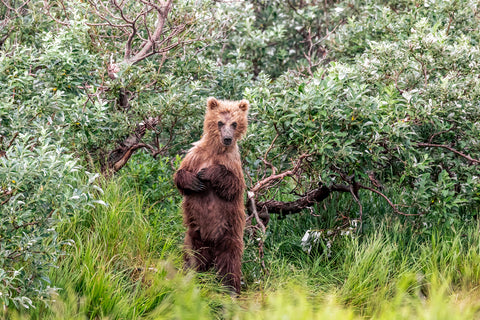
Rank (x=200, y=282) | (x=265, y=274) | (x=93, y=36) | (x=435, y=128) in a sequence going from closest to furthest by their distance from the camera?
Result: (x=200, y=282) < (x=265, y=274) < (x=435, y=128) < (x=93, y=36)

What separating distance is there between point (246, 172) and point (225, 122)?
1072 millimetres

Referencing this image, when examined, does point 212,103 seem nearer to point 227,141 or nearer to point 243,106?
point 243,106

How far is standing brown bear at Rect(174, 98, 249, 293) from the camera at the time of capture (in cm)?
504

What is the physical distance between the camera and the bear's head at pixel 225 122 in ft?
16.8

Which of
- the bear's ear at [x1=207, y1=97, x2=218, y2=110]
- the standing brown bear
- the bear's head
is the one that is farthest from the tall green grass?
the bear's ear at [x1=207, y1=97, x2=218, y2=110]

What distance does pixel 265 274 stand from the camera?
5371 millimetres

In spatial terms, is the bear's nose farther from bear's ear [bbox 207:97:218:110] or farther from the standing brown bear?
bear's ear [bbox 207:97:218:110]

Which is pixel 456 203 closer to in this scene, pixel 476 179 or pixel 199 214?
pixel 476 179

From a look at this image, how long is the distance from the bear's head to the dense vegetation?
1.02ft

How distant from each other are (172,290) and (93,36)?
123 inches

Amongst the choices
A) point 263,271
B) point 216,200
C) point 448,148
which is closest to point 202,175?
point 216,200

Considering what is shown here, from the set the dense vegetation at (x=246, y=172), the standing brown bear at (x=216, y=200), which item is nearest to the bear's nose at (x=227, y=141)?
the standing brown bear at (x=216, y=200)

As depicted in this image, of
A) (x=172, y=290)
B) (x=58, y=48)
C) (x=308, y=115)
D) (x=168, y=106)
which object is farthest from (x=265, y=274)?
(x=58, y=48)

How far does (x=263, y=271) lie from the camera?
5.39m
